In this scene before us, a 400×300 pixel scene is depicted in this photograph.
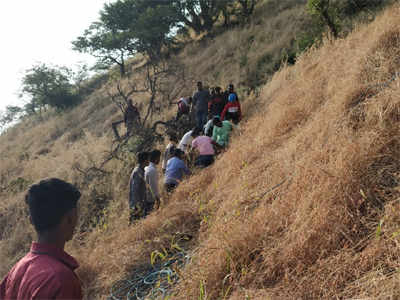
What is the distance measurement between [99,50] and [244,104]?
21493mm

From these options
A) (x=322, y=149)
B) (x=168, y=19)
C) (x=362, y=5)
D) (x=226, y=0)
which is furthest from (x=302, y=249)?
(x=168, y=19)

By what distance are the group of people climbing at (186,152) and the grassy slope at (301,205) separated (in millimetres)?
524

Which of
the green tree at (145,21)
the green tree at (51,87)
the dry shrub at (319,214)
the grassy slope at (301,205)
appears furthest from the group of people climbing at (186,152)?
the green tree at (51,87)

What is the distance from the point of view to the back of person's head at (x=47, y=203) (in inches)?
65.3

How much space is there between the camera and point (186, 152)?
7.25 m

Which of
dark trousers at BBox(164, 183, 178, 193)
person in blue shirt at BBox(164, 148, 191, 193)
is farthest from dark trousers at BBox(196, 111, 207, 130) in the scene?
dark trousers at BBox(164, 183, 178, 193)

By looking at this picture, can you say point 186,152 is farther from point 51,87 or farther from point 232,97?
point 51,87

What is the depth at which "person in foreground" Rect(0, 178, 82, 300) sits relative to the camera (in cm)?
141

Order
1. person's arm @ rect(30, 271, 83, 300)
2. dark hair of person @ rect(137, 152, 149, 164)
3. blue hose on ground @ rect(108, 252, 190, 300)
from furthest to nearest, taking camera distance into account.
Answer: dark hair of person @ rect(137, 152, 149, 164) → blue hose on ground @ rect(108, 252, 190, 300) → person's arm @ rect(30, 271, 83, 300)

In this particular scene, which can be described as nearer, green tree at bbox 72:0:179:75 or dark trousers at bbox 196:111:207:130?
dark trousers at bbox 196:111:207:130

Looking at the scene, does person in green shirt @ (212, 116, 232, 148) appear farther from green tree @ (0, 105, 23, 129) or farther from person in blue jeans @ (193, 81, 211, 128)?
green tree @ (0, 105, 23, 129)

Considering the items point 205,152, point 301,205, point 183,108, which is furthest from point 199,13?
point 301,205

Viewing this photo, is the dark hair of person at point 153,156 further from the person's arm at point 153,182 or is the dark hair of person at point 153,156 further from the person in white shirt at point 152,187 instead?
the person's arm at point 153,182

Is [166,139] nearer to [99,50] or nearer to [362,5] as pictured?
[362,5]
